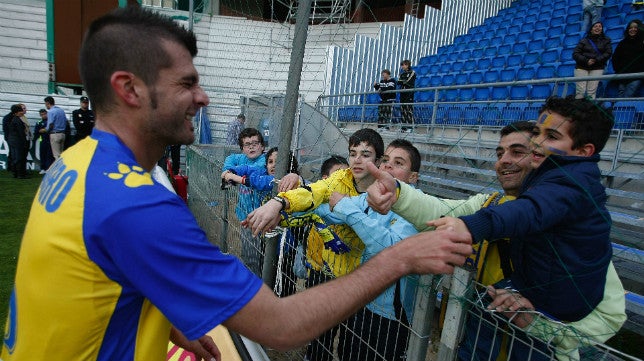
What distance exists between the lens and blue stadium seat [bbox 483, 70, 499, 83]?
9.28m

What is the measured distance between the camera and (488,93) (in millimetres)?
8789

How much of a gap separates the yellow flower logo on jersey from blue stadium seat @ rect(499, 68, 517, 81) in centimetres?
950

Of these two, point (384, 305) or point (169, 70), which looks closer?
point (169, 70)

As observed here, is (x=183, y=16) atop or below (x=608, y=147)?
atop

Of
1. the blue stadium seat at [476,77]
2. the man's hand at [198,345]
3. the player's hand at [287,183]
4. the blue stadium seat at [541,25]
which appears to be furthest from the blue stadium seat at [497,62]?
the man's hand at [198,345]

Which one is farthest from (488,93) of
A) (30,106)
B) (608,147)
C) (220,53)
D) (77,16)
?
(77,16)

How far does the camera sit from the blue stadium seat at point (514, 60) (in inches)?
372

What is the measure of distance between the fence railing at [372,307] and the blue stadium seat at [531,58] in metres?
7.97

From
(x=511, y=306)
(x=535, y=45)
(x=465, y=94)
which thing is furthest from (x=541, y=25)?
(x=511, y=306)

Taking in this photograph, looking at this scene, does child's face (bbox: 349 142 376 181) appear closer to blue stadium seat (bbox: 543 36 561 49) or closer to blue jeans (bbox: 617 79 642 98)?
blue jeans (bbox: 617 79 642 98)

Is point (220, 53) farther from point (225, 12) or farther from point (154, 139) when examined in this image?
point (154, 139)

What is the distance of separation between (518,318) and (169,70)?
130cm

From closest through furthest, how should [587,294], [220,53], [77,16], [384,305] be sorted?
[587,294], [384,305], [77,16], [220,53]

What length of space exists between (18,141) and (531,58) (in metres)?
12.1
